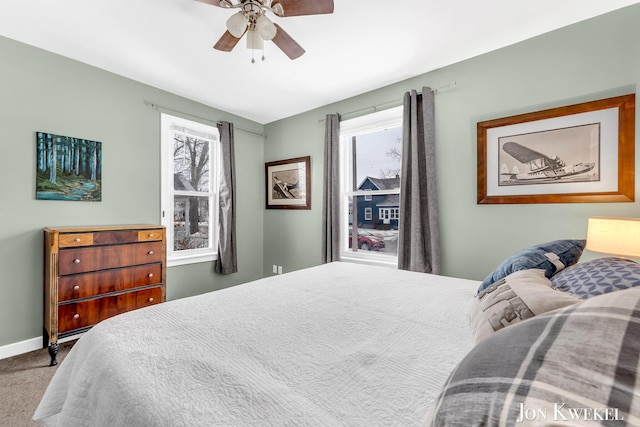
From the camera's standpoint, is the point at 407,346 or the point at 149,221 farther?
the point at 149,221

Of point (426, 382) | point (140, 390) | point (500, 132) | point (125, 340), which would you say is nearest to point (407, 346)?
point (426, 382)

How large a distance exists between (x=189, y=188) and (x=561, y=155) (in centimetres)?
403

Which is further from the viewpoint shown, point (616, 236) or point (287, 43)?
point (287, 43)

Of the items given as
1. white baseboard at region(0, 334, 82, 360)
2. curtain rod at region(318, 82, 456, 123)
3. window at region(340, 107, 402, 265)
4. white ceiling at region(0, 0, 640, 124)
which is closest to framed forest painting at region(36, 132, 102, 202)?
white ceiling at region(0, 0, 640, 124)

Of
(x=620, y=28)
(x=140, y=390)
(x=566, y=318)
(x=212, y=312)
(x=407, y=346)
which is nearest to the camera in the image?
(x=566, y=318)

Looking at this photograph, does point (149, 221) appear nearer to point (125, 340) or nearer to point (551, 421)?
point (125, 340)

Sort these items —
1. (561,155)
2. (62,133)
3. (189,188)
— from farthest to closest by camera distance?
(189,188)
(62,133)
(561,155)

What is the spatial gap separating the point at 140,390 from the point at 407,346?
843 mm

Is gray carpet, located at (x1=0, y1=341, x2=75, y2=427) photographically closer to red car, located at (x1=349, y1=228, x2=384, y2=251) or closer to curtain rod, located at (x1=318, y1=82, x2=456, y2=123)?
red car, located at (x1=349, y1=228, x2=384, y2=251)

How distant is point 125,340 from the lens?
103 centimetres

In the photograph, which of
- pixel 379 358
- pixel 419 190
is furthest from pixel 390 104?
pixel 379 358

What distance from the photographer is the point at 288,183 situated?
422cm

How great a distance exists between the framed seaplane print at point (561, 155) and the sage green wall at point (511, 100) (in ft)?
0.25

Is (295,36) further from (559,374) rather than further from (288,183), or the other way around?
(559,374)
